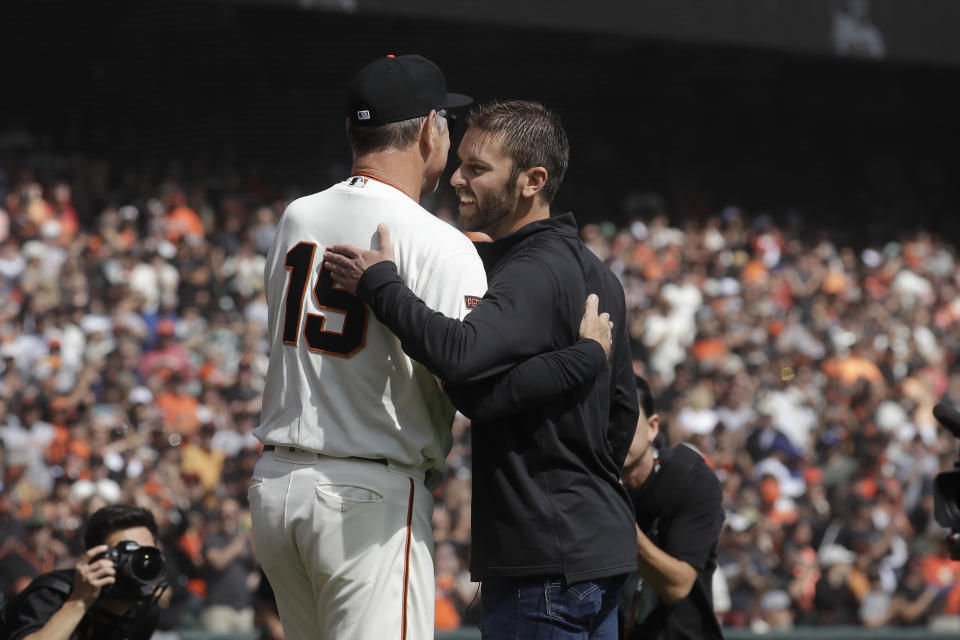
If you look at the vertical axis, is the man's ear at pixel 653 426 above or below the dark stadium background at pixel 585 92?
below

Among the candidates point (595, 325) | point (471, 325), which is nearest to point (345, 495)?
point (471, 325)

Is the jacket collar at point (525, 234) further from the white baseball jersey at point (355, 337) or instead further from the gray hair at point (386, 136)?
the gray hair at point (386, 136)

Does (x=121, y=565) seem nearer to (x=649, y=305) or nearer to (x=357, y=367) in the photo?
(x=357, y=367)

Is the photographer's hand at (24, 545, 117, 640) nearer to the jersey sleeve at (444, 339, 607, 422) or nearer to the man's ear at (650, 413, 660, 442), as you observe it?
the jersey sleeve at (444, 339, 607, 422)

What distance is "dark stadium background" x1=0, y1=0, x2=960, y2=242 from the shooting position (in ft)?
48.1

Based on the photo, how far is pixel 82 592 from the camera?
3.57 meters

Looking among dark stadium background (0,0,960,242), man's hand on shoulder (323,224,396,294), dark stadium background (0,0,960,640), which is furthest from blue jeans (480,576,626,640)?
dark stadium background (0,0,960,242)

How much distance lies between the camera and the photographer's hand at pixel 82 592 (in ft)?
11.6

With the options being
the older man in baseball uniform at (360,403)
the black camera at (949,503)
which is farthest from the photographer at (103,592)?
the black camera at (949,503)

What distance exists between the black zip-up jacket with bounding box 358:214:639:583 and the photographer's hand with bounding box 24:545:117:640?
1330 mm

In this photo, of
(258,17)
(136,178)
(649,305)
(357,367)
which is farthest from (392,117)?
(258,17)

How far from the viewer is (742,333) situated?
520 inches

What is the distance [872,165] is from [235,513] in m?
13.5

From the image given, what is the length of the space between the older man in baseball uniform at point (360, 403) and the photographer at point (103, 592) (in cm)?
97
